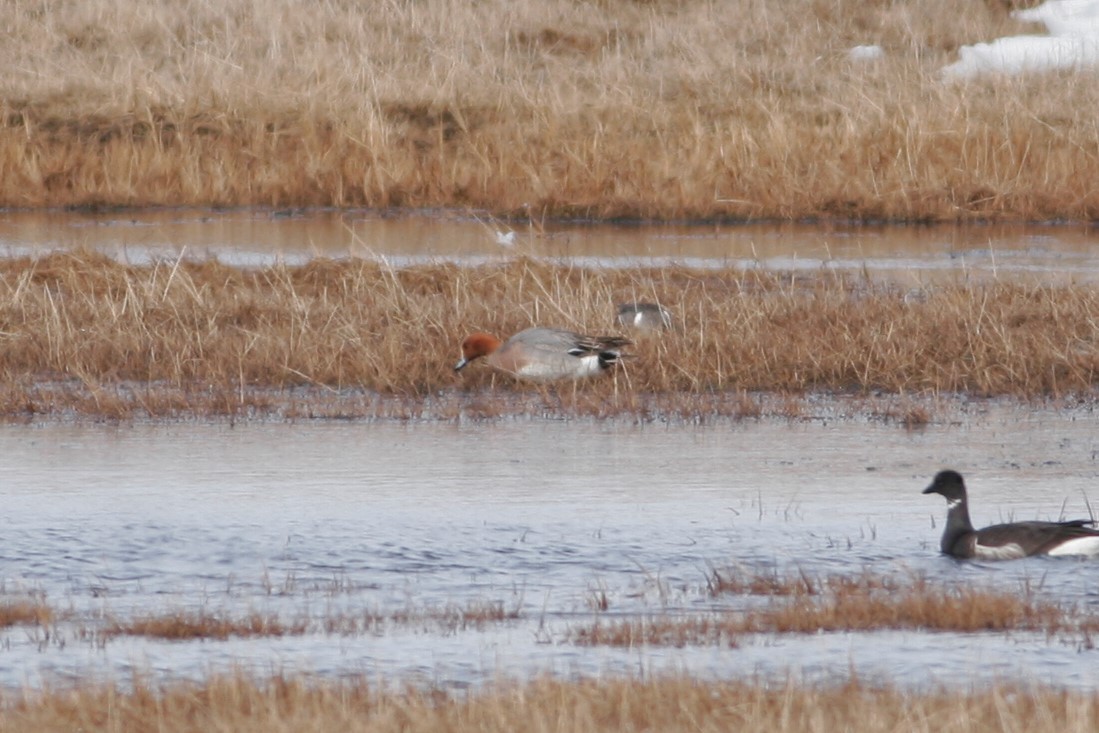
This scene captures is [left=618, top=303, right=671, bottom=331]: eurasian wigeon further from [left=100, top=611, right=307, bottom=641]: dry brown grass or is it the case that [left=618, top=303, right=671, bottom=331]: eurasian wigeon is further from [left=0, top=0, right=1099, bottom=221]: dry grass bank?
[left=0, top=0, right=1099, bottom=221]: dry grass bank

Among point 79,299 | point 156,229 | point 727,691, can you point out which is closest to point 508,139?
point 156,229

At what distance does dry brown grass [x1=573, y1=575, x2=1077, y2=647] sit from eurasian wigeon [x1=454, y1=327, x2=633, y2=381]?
16.8 ft

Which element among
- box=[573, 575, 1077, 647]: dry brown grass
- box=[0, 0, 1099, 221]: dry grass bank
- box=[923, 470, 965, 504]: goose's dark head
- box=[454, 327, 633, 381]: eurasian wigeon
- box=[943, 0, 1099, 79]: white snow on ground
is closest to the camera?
box=[573, 575, 1077, 647]: dry brown grass

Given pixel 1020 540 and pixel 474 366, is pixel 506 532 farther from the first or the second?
pixel 474 366

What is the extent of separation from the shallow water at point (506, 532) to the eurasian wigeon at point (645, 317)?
1890 mm

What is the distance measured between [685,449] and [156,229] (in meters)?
12.8

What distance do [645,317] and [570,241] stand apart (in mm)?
7793

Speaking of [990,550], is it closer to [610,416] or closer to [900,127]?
[610,416]

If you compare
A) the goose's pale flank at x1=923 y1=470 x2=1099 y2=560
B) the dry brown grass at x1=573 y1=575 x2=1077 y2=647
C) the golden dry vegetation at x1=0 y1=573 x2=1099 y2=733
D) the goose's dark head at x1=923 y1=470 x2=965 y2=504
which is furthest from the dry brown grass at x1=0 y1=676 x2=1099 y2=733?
the goose's dark head at x1=923 y1=470 x2=965 y2=504

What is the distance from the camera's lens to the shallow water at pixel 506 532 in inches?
251

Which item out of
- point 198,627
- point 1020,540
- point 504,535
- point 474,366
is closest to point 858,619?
point 1020,540

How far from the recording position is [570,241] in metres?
21.1

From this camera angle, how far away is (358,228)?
22.4m

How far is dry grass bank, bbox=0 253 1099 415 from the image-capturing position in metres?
12.1
